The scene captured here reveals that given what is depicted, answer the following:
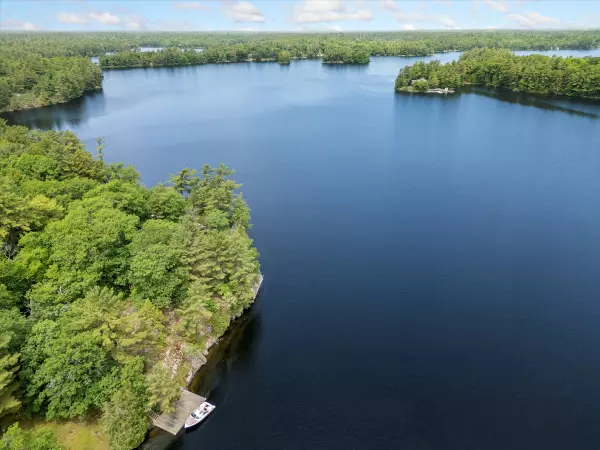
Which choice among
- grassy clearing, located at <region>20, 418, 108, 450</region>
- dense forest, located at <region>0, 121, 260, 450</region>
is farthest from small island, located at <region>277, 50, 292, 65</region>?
grassy clearing, located at <region>20, 418, 108, 450</region>

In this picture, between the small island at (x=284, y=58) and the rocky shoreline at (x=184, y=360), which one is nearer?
the rocky shoreline at (x=184, y=360)

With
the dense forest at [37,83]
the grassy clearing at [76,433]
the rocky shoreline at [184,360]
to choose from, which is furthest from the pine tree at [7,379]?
the dense forest at [37,83]

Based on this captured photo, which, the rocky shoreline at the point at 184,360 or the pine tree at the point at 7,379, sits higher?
the pine tree at the point at 7,379

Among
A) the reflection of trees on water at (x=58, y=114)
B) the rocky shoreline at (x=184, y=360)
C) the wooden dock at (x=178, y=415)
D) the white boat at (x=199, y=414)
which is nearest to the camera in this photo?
the wooden dock at (x=178, y=415)

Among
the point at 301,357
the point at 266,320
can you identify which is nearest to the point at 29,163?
the point at 266,320

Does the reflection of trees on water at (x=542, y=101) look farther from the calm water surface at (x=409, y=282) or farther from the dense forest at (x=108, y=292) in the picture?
the dense forest at (x=108, y=292)

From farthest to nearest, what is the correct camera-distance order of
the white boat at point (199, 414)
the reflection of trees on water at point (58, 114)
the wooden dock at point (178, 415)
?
the reflection of trees on water at point (58, 114)
the white boat at point (199, 414)
the wooden dock at point (178, 415)
